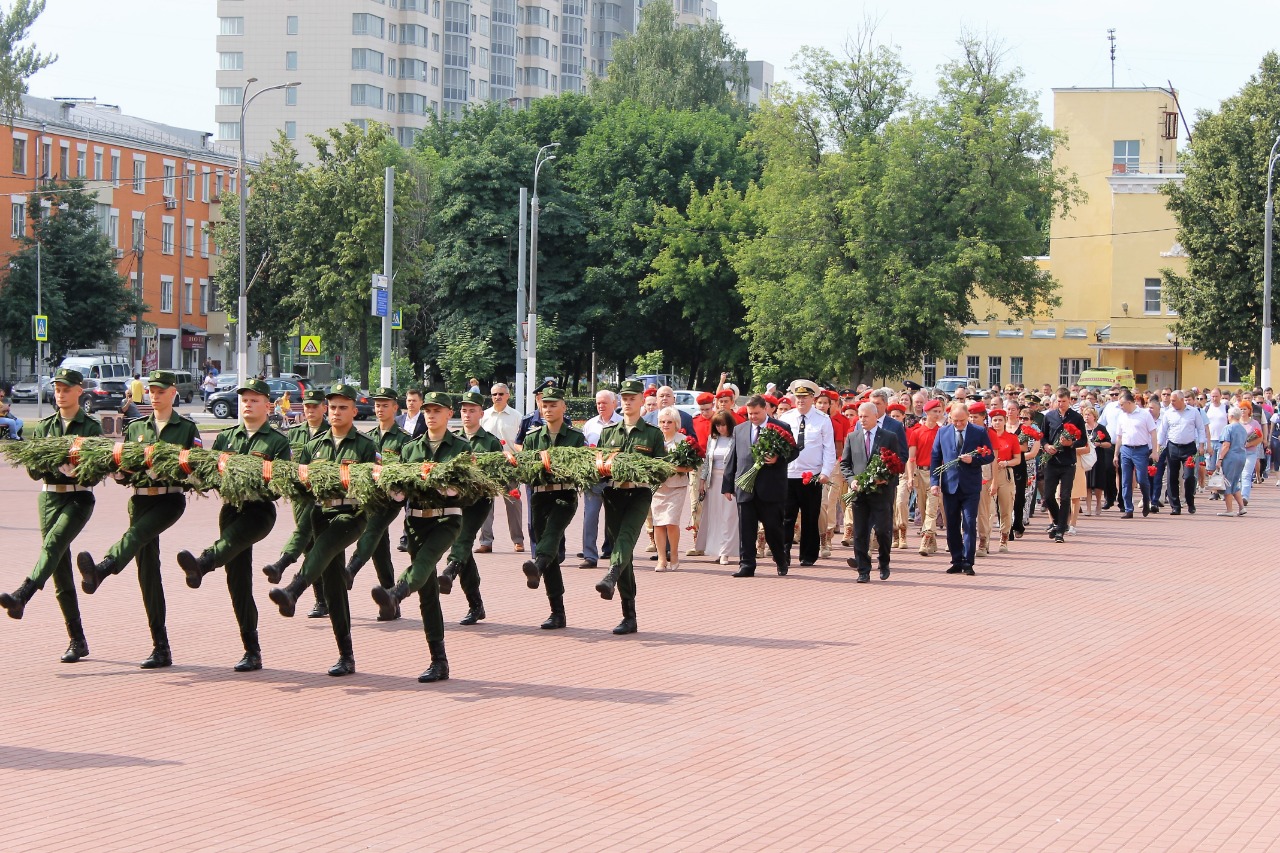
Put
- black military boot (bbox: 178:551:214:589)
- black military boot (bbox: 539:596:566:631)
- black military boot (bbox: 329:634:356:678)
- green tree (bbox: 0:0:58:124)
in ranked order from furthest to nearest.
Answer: green tree (bbox: 0:0:58:124)
black military boot (bbox: 539:596:566:631)
black military boot (bbox: 329:634:356:678)
black military boot (bbox: 178:551:214:589)

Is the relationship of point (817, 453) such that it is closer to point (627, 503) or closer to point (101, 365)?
point (627, 503)

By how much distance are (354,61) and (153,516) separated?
316ft

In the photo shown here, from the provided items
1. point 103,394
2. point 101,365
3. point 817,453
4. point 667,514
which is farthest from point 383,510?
point 101,365

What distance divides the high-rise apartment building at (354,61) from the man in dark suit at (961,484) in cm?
8828

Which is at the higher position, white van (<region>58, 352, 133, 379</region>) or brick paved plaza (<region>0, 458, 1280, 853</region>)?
white van (<region>58, 352, 133, 379</region>)

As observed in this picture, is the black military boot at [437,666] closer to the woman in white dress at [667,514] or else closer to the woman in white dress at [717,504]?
the woman in white dress at [667,514]

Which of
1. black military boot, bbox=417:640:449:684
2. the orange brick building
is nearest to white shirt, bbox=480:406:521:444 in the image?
black military boot, bbox=417:640:449:684

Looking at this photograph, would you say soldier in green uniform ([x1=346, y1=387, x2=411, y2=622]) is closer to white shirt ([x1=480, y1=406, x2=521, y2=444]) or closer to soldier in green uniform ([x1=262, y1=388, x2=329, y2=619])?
soldier in green uniform ([x1=262, y1=388, x2=329, y2=619])

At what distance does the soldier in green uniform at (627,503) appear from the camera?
11.7 m

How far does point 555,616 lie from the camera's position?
477 inches

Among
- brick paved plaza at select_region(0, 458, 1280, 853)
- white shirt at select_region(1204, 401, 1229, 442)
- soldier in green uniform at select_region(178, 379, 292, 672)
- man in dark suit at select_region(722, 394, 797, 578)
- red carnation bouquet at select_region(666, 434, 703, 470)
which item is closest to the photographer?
brick paved plaza at select_region(0, 458, 1280, 853)

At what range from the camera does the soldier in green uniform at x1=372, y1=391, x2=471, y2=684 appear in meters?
9.77

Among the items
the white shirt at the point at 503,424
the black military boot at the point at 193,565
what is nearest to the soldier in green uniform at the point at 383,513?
the black military boot at the point at 193,565

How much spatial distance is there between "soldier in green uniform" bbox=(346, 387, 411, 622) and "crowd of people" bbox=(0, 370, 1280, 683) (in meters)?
0.03
